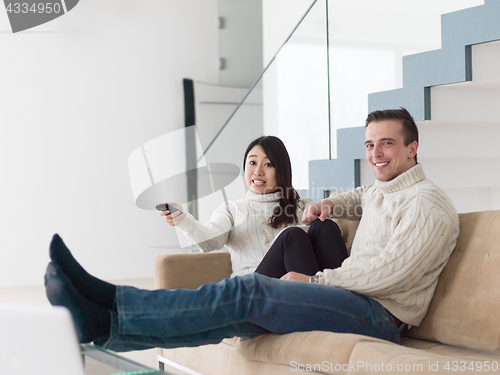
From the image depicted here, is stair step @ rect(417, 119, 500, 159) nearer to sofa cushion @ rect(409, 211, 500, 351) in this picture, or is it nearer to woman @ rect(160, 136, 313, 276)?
woman @ rect(160, 136, 313, 276)

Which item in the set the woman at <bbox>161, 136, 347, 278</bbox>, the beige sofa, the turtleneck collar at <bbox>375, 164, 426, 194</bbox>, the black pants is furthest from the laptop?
the woman at <bbox>161, 136, 347, 278</bbox>

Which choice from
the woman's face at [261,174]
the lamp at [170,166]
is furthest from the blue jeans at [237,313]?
the lamp at [170,166]

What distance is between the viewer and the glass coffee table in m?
1.08

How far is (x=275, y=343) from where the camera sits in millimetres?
1582

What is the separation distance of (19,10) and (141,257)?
265 centimetres

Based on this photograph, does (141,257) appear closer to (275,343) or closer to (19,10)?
(19,10)

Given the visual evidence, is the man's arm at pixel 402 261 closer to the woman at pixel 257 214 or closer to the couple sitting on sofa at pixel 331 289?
the couple sitting on sofa at pixel 331 289

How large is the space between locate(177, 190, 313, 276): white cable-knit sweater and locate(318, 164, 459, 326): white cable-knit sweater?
66cm

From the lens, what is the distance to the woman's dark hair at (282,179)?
246cm

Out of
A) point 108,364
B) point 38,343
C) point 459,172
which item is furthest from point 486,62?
point 38,343

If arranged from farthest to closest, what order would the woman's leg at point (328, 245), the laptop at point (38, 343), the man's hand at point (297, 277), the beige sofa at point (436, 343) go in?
the woman's leg at point (328, 245), the man's hand at point (297, 277), the beige sofa at point (436, 343), the laptop at point (38, 343)

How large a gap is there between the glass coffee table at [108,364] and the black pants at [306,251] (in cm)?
86

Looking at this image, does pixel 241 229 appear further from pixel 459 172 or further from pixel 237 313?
pixel 459 172

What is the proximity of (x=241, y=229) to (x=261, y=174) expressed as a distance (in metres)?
0.27
